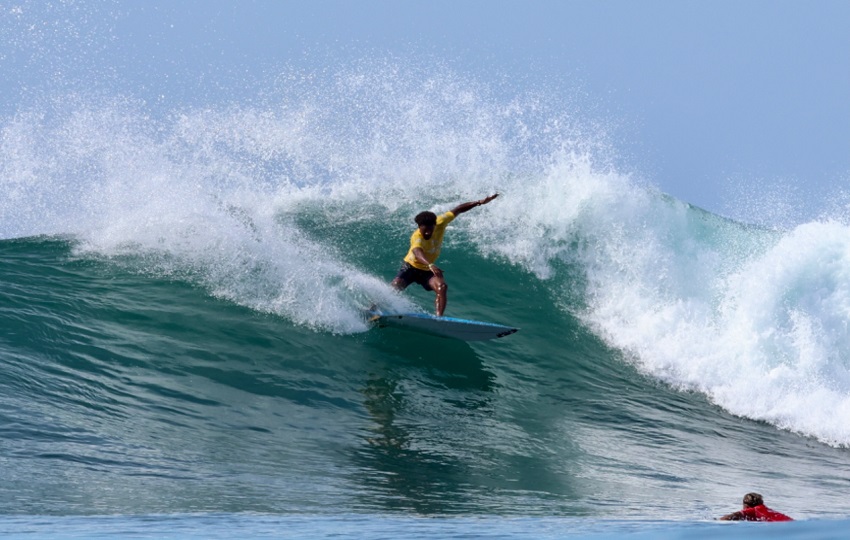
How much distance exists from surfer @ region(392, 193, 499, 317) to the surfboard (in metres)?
0.16

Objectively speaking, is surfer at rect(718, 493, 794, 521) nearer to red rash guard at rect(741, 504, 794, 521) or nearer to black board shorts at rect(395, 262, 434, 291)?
red rash guard at rect(741, 504, 794, 521)

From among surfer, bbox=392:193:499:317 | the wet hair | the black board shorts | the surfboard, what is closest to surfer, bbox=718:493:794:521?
the wet hair

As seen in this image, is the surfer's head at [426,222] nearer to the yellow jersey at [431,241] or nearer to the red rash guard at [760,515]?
the yellow jersey at [431,241]

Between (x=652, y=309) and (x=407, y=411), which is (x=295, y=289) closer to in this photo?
(x=407, y=411)

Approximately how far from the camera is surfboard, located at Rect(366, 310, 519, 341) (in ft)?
34.9

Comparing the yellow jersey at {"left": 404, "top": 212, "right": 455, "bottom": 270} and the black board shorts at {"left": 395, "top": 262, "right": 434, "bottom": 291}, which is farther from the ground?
the yellow jersey at {"left": 404, "top": 212, "right": 455, "bottom": 270}

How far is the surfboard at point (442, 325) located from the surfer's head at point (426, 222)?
0.90 m

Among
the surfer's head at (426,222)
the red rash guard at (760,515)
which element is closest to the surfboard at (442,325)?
the surfer's head at (426,222)

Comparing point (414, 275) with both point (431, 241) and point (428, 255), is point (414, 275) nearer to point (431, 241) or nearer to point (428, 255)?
point (428, 255)

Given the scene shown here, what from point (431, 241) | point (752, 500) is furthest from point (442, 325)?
point (752, 500)

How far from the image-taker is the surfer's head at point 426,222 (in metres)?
10.6

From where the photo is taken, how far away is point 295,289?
11148mm

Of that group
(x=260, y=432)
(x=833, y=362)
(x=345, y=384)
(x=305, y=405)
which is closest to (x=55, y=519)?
(x=260, y=432)

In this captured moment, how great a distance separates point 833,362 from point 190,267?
8.28 m
